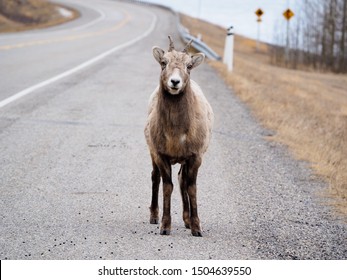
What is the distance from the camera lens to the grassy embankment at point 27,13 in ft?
177

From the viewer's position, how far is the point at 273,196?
23.0 ft

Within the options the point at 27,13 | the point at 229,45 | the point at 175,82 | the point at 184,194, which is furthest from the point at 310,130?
the point at 27,13

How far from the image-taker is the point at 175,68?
5.66 metres

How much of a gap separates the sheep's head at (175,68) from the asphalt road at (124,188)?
1.37 meters

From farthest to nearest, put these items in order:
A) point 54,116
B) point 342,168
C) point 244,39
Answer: point 244,39, point 54,116, point 342,168

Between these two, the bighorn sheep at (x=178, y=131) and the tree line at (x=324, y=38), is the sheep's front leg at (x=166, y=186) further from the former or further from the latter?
the tree line at (x=324, y=38)

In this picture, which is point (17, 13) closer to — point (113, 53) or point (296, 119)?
point (113, 53)

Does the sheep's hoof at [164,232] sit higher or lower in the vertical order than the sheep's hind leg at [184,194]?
lower

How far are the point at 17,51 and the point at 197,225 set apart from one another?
17.7 meters

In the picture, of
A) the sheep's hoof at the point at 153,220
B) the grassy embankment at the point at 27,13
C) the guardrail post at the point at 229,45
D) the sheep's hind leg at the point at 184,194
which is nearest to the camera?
the sheep's hind leg at the point at 184,194

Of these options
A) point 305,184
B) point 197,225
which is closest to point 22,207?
point 197,225

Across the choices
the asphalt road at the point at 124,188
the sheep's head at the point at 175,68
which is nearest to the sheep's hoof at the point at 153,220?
the asphalt road at the point at 124,188

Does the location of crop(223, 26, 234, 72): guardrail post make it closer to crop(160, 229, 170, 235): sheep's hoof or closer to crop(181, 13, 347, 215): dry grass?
crop(181, 13, 347, 215): dry grass

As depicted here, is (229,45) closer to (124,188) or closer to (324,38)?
(124,188)
